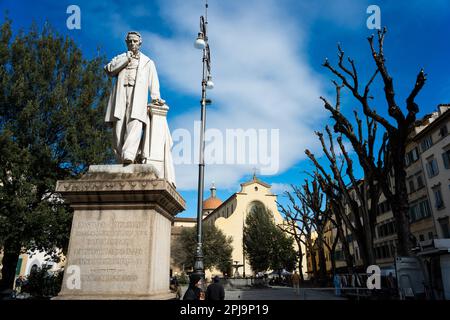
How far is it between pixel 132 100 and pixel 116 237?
6.68ft

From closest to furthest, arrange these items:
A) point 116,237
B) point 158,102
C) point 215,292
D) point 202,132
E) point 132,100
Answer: point 116,237
point 132,100
point 158,102
point 215,292
point 202,132

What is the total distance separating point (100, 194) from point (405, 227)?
1574 cm

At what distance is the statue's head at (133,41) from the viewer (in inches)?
209

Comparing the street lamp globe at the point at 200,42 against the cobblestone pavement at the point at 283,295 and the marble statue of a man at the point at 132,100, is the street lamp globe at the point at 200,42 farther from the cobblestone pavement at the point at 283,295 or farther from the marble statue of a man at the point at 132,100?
the cobblestone pavement at the point at 283,295

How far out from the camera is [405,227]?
15.9m

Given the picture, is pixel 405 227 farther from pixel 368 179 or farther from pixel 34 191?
pixel 34 191

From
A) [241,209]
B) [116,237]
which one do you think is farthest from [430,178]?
[241,209]

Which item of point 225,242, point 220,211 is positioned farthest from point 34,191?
point 220,211

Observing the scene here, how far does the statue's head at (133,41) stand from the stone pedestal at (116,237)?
2127 mm

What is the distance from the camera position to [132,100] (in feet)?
16.3

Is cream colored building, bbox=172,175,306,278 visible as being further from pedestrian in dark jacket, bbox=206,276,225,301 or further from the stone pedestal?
the stone pedestal

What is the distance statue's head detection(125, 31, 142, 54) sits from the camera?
17.5 ft

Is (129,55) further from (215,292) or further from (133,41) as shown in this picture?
A: (215,292)

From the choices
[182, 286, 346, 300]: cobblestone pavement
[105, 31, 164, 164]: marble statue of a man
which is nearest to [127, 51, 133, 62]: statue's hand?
[105, 31, 164, 164]: marble statue of a man
